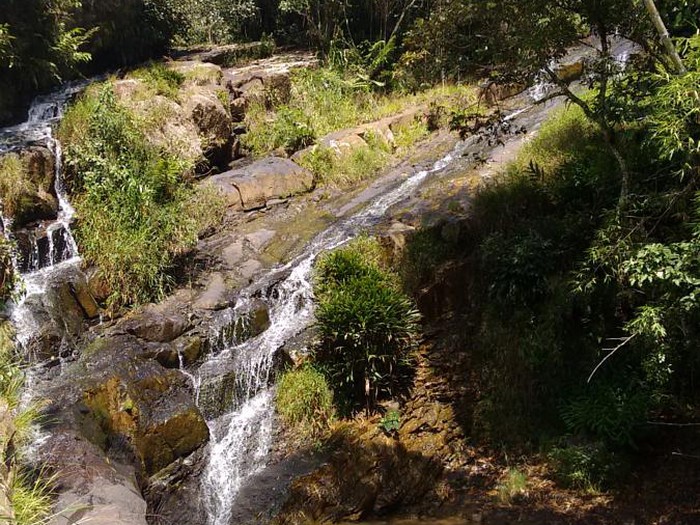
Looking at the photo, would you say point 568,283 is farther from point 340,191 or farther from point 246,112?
point 246,112

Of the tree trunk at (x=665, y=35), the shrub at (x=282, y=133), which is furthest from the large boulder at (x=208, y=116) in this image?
the tree trunk at (x=665, y=35)

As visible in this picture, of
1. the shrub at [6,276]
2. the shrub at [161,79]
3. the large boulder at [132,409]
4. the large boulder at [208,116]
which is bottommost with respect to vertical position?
the large boulder at [132,409]

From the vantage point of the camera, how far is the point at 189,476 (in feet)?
26.0

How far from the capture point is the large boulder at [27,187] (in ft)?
36.1

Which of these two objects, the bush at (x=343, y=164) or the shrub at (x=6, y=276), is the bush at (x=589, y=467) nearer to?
the shrub at (x=6, y=276)

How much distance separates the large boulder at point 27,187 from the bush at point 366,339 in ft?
21.0

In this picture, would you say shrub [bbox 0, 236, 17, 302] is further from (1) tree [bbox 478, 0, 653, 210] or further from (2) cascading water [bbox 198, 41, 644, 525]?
(1) tree [bbox 478, 0, 653, 210]

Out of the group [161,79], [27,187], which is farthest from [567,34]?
[161,79]

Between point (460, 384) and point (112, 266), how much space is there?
6541mm

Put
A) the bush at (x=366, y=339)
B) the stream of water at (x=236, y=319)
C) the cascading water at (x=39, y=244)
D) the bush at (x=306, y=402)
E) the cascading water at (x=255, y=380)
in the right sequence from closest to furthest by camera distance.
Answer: the cascading water at (x=255, y=380), the stream of water at (x=236, y=319), the bush at (x=366, y=339), the bush at (x=306, y=402), the cascading water at (x=39, y=244)

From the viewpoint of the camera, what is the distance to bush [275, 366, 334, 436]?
852 centimetres

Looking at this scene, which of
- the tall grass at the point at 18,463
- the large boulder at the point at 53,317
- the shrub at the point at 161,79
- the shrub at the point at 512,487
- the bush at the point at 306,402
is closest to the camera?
the tall grass at the point at 18,463

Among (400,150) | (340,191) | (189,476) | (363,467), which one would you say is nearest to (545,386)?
(363,467)

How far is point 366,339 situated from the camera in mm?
8430
